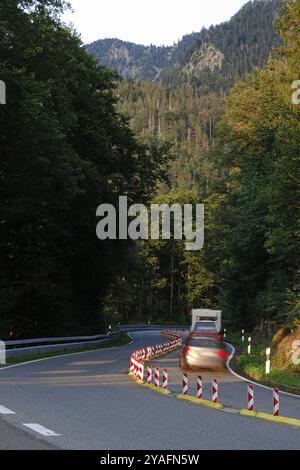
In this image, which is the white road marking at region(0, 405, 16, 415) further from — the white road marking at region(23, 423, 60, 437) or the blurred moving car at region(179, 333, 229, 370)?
the blurred moving car at region(179, 333, 229, 370)

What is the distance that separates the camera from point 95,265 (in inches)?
1857

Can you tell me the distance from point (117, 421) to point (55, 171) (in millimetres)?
21185

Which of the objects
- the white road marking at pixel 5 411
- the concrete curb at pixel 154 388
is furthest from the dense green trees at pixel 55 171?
the white road marking at pixel 5 411

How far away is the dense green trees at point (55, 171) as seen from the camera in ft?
98.6

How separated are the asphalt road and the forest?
12683 mm

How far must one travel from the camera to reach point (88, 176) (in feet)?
123

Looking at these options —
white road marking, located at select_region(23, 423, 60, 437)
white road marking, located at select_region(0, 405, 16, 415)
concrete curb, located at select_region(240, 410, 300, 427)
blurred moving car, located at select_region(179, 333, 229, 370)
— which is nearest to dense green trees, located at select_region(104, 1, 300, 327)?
blurred moving car, located at select_region(179, 333, 229, 370)

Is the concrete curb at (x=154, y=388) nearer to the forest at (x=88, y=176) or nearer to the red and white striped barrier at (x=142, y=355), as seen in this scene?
the red and white striped barrier at (x=142, y=355)

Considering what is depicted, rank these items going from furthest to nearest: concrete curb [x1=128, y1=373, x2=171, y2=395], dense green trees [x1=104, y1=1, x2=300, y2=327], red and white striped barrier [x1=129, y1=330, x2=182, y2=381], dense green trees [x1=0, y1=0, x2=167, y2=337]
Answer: dense green trees [x1=0, y1=0, x2=167, y2=337] < dense green trees [x1=104, y1=1, x2=300, y2=327] < red and white striped barrier [x1=129, y1=330, x2=182, y2=381] < concrete curb [x1=128, y1=373, x2=171, y2=395]

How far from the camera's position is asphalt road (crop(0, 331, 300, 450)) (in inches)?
363

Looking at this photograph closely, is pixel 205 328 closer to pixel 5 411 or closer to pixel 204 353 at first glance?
pixel 204 353

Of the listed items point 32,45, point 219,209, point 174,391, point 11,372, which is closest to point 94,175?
point 32,45

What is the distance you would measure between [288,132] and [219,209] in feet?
120
